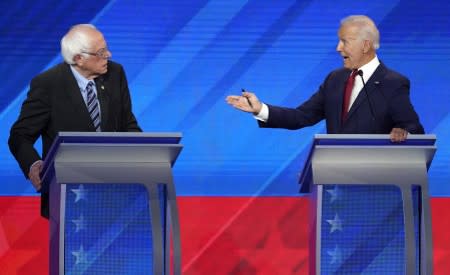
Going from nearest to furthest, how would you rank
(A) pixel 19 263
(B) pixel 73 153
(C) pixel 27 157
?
(B) pixel 73 153 → (C) pixel 27 157 → (A) pixel 19 263

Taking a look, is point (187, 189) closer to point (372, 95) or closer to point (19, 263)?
point (19, 263)

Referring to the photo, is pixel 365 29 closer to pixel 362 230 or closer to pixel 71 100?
pixel 362 230

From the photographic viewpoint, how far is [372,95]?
462 cm

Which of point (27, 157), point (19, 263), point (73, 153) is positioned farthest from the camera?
point (19, 263)

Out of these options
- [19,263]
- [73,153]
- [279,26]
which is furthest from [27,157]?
[279,26]

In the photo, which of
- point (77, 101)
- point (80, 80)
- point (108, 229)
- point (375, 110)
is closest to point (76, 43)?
point (80, 80)

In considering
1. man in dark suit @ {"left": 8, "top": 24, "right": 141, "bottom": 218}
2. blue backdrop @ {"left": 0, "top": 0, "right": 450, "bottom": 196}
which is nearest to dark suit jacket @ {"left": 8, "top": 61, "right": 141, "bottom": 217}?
man in dark suit @ {"left": 8, "top": 24, "right": 141, "bottom": 218}

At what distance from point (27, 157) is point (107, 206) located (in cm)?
57

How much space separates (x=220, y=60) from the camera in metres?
5.87

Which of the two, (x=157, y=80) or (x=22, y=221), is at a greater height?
(x=157, y=80)

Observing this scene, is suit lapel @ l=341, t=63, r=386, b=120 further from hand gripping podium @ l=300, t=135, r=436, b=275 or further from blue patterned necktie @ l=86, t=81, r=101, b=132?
blue patterned necktie @ l=86, t=81, r=101, b=132

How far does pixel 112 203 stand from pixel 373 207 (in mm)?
945

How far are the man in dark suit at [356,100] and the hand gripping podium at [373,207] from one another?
26cm

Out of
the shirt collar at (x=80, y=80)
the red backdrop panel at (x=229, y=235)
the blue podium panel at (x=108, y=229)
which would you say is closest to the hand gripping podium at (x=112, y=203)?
the blue podium panel at (x=108, y=229)
